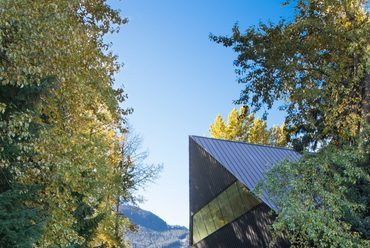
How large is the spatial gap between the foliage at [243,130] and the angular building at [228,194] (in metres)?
16.8

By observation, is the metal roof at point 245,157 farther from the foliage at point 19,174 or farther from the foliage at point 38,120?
the foliage at point 19,174

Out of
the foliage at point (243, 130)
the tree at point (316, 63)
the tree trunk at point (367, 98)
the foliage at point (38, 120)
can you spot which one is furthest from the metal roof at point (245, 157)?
the foliage at point (243, 130)

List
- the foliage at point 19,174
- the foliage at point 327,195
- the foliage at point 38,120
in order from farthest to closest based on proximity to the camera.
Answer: the foliage at point 327,195
the foliage at point 19,174
the foliage at point 38,120

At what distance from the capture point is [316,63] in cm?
1250

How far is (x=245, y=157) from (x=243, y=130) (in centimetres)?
2027

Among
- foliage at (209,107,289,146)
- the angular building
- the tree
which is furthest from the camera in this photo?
foliage at (209,107,289,146)

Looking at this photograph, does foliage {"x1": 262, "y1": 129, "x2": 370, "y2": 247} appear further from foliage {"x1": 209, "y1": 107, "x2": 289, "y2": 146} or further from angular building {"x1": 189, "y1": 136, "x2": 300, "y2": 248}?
foliage {"x1": 209, "y1": 107, "x2": 289, "y2": 146}

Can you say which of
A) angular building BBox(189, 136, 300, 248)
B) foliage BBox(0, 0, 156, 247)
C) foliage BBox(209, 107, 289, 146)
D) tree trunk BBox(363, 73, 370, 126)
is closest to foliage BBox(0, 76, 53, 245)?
foliage BBox(0, 0, 156, 247)

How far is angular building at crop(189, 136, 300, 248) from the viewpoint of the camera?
16.2m

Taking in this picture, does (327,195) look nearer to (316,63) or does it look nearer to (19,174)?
(316,63)

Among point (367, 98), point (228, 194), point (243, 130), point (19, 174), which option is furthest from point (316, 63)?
point (243, 130)

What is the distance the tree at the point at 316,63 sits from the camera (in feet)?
37.4

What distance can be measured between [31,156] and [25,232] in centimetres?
146

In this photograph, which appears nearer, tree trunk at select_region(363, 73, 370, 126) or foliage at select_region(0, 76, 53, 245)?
foliage at select_region(0, 76, 53, 245)
